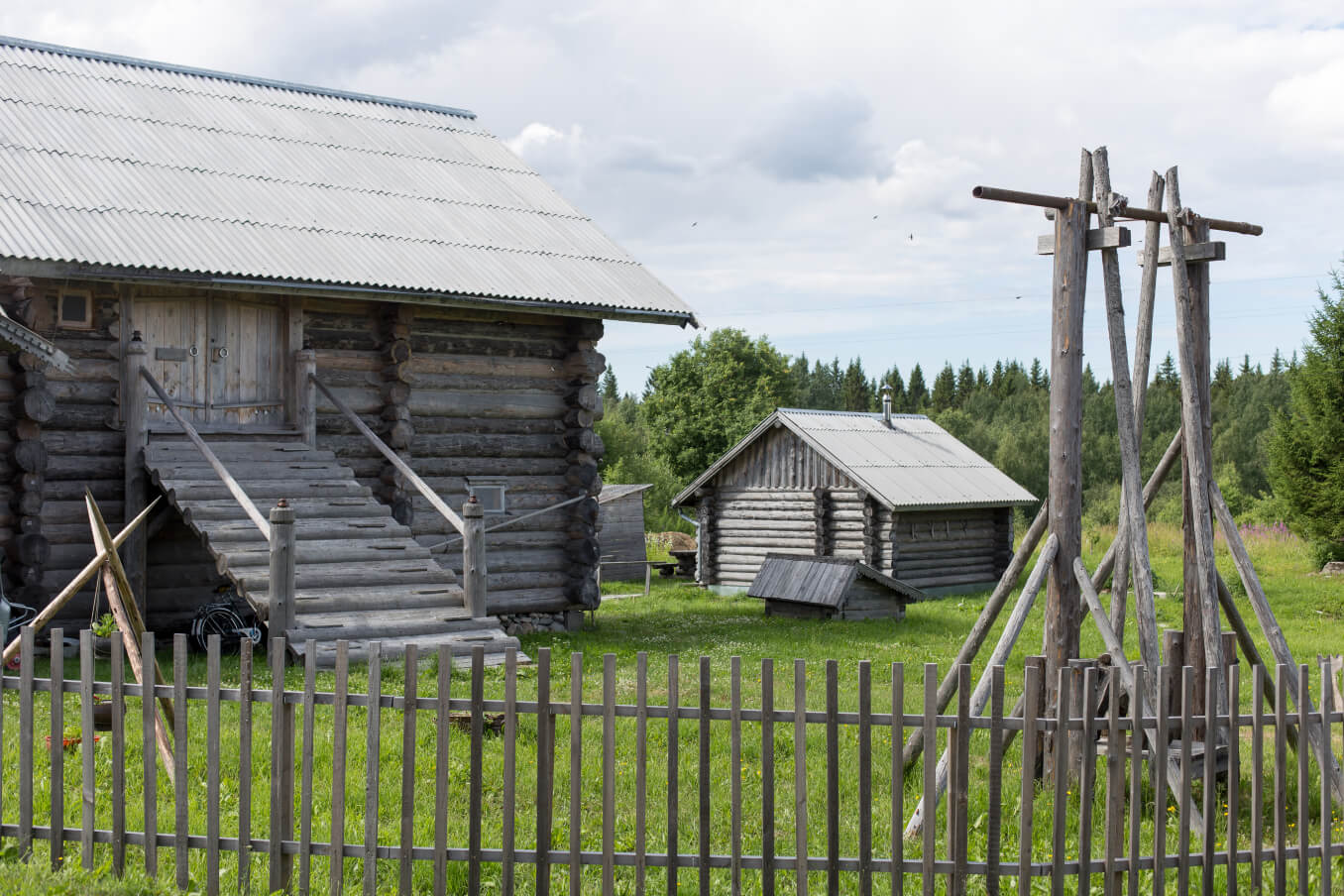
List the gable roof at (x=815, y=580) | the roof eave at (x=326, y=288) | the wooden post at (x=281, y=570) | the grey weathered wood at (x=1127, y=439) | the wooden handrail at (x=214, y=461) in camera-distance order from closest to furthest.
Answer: the grey weathered wood at (x=1127, y=439) → the wooden post at (x=281, y=570) → the wooden handrail at (x=214, y=461) → the roof eave at (x=326, y=288) → the gable roof at (x=815, y=580)

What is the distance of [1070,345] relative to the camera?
320 inches

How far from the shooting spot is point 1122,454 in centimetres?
804

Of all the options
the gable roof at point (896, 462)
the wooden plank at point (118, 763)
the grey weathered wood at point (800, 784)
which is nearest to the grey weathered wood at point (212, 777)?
the wooden plank at point (118, 763)

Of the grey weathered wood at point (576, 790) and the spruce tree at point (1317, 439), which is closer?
the grey weathered wood at point (576, 790)

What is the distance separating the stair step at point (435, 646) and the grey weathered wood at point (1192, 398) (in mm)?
5680

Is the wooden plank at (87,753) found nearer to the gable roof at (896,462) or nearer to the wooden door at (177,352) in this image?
the wooden door at (177,352)

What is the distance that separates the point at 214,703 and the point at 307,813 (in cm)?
71

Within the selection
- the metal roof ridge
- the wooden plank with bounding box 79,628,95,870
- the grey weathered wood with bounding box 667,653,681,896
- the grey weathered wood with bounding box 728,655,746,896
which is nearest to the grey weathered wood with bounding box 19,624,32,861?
the wooden plank with bounding box 79,628,95,870

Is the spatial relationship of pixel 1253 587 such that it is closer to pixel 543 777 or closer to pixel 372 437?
pixel 543 777

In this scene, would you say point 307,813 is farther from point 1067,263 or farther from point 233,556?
point 233,556

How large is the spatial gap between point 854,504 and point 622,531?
24.4 feet

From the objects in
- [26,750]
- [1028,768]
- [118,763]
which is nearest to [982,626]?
[1028,768]

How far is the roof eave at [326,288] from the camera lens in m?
13.0

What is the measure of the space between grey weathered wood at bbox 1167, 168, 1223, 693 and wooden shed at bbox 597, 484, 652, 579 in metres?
23.5
